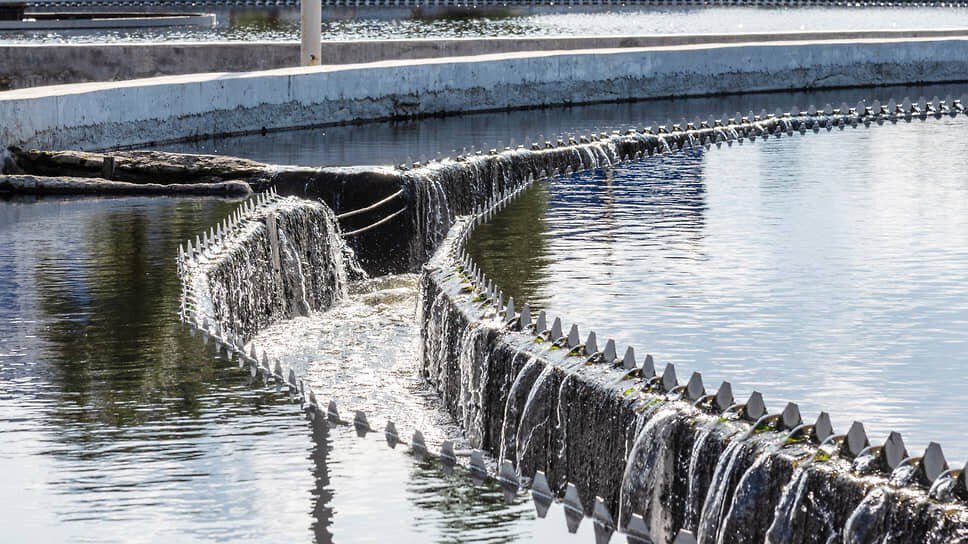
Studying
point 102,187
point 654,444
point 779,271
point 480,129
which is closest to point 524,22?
point 480,129

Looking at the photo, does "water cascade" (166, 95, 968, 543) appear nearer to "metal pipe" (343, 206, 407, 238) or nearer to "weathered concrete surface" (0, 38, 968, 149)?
"metal pipe" (343, 206, 407, 238)

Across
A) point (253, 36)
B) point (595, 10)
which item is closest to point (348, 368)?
point (253, 36)

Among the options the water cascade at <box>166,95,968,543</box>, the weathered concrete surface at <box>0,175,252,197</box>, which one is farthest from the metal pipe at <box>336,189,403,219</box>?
the weathered concrete surface at <box>0,175,252,197</box>

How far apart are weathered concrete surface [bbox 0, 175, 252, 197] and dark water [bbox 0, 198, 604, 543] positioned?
16.7 feet

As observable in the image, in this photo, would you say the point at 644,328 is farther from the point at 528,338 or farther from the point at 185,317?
the point at 185,317

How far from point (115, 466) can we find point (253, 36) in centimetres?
3899

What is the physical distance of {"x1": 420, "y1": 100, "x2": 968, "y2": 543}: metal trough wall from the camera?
271 inches

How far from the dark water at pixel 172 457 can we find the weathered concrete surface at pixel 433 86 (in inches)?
314

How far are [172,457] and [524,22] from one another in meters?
51.2

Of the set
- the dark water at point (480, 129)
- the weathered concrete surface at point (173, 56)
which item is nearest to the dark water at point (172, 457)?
the dark water at point (480, 129)

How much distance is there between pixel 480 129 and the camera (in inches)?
969

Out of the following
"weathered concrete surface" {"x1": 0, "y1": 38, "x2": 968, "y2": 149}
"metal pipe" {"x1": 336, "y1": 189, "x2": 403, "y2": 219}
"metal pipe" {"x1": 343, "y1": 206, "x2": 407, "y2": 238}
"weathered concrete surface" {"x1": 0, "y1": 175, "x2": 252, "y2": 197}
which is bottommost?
"metal pipe" {"x1": 343, "y1": 206, "x2": 407, "y2": 238}

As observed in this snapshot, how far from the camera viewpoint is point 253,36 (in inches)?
1795

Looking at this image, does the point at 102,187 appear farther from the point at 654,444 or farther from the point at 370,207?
the point at 654,444
